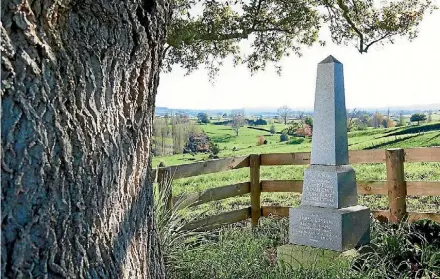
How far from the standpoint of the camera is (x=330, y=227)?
5.86 metres

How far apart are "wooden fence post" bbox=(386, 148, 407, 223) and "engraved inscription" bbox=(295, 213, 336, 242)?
1777 mm

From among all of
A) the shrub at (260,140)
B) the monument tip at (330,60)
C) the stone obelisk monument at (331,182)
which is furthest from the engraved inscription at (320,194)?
the shrub at (260,140)

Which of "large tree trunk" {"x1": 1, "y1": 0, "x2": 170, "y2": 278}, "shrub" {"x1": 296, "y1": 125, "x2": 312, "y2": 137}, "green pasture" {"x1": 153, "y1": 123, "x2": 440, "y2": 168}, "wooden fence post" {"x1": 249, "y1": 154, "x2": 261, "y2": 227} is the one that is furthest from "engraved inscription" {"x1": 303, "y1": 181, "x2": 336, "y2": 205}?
"shrub" {"x1": 296, "y1": 125, "x2": 312, "y2": 137}

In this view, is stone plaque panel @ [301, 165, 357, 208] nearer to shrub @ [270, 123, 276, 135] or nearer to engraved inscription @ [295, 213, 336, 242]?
engraved inscription @ [295, 213, 336, 242]

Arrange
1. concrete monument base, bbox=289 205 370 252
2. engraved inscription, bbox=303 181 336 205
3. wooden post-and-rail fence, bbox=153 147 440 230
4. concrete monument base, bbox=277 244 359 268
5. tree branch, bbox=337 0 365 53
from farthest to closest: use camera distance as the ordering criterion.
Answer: tree branch, bbox=337 0 365 53, wooden post-and-rail fence, bbox=153 147 440 230, engraved inscription, bbox=303 181 336 205, concrete monument base, bbox=289 205 370 252, concrete monument base, bbox=277 244 359 268

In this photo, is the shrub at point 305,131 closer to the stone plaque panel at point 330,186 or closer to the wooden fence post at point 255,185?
the wooden fence post at point 255,185

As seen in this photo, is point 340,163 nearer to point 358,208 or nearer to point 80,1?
point 358,208

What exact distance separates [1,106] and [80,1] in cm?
50

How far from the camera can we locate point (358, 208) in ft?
19.9

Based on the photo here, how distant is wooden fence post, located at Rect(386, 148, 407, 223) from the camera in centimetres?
727

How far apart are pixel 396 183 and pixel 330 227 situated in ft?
6.07

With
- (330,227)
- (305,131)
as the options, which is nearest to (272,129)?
(305,131)

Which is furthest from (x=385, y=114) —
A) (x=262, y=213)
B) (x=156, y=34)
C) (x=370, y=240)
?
(x=156, y=34)

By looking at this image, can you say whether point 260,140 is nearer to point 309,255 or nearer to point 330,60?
point 330,60
